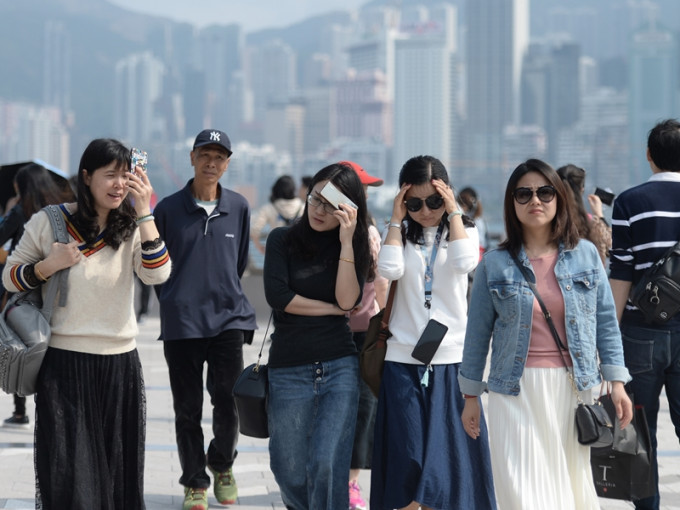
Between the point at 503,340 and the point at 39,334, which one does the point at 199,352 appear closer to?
the point at 39,334

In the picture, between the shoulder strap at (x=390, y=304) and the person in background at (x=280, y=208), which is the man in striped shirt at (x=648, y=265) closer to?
the shoulder strap at (x=390, y=304)

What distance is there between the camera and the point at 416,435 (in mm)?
3510

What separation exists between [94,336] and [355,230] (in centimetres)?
92

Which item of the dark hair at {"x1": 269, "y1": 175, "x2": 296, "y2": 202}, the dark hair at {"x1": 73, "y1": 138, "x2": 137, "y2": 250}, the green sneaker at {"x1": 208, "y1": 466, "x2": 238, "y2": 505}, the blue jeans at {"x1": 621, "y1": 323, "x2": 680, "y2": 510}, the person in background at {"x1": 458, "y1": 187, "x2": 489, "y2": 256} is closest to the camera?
the dark hair at {"x1": 73, "y1": 138, "x2": 137, "y2": 250}

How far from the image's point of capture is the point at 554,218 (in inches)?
128

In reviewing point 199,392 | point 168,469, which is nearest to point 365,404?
point 199,392

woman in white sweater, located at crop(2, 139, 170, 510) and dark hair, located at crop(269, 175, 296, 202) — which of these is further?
dark hair, located at crop(269, 175, 296, 202)

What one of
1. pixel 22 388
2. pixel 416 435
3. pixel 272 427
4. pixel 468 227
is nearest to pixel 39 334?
pixel 22 388

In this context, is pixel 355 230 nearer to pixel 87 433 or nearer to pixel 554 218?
pixel 554 218

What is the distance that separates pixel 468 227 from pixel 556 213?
1.80 ft

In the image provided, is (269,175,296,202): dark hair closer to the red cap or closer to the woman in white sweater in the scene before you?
the red cap

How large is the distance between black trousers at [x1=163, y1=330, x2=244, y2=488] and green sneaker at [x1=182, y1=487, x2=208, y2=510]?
1.0 inches

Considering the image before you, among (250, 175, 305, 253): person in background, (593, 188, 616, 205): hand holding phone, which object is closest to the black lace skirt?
(593, 188, 616, 205): hand holding phone

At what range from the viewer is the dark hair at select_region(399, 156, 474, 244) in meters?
3.69
